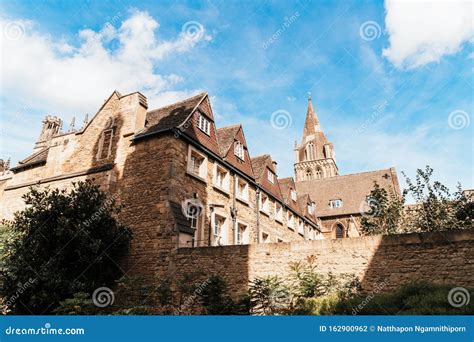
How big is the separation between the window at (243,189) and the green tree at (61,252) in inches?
296

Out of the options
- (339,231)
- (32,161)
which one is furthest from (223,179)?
(339,231)

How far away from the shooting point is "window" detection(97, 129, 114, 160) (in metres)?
15.4

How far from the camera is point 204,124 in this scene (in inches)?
652

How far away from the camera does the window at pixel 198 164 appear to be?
14.8 meters

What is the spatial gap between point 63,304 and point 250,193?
1214 cm

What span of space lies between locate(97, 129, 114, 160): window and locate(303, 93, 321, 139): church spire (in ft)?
192

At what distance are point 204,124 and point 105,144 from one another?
4864 mm

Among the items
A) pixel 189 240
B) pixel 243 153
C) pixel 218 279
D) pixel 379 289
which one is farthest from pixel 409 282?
pixel 243 153

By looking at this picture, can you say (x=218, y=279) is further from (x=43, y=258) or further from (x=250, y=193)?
(x=250, y=193)

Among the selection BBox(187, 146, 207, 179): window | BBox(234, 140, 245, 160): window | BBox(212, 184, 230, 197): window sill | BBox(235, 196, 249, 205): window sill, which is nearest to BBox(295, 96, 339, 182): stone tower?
BBox(234, 140, 245, 160): window

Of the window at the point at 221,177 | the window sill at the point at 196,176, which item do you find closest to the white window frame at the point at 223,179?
the window at the point at 221,177

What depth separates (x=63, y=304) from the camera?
29.7 ft

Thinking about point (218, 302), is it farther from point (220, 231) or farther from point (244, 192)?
point (244, 192)

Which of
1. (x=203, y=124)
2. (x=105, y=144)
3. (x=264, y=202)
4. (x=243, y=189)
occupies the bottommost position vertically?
(x=264, y=202)
